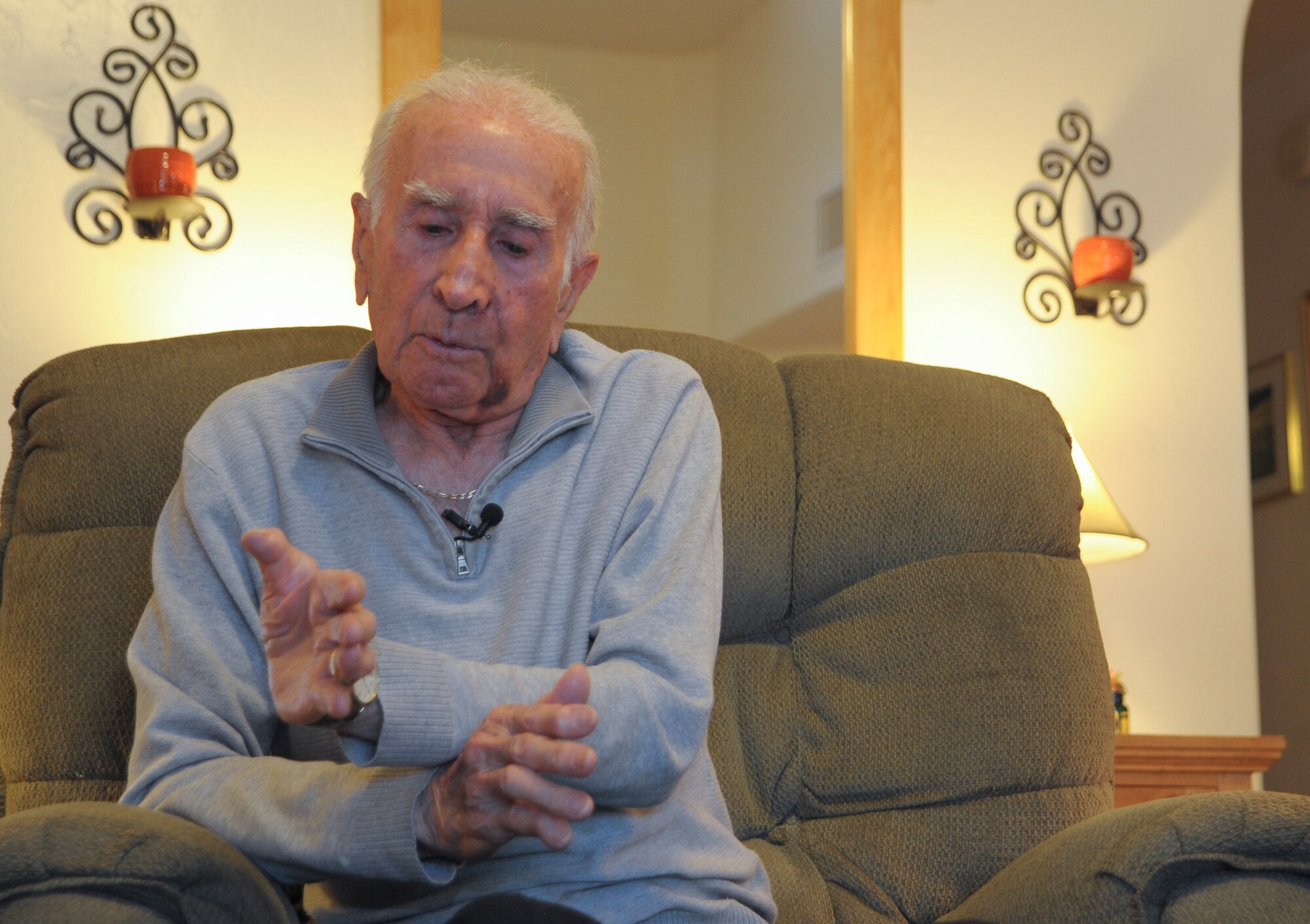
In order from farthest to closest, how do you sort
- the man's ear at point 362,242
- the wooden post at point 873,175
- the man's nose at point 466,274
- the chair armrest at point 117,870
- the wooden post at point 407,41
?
the wooden post at point 873,175
the wooden post at point 407,41
the man's ear at point 362,242
the man's nose at point 466,274
the chair armrest at point 117,870

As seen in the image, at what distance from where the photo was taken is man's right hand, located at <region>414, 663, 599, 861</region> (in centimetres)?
99

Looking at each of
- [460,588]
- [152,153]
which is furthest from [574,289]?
[152,153]

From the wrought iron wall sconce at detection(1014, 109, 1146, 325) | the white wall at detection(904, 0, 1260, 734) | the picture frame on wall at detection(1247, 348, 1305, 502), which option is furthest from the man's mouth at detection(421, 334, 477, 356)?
the picture frame on wall at detection(1247, 348, 1305, 502)

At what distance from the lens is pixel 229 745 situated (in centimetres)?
121

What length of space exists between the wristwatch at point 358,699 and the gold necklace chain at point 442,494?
1.31 ft

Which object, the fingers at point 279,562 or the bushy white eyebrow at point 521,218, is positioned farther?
the bushy white eyebrow at point 521,218

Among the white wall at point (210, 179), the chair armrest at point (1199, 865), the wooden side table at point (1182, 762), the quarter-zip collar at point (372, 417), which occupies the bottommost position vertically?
the wooden side table at point (1182, 762)

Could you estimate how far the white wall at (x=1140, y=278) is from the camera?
317 cm

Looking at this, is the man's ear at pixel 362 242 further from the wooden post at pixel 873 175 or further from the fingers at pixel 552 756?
the wooden post at pixel 873 175

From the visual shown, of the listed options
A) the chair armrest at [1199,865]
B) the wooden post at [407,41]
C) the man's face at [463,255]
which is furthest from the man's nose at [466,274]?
the wooden post at [407,41]

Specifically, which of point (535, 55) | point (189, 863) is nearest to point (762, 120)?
point (535, 55)

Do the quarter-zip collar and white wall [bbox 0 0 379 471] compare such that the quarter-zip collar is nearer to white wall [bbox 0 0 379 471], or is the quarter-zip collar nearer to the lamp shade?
white wall [bbox 0 0 379 471]

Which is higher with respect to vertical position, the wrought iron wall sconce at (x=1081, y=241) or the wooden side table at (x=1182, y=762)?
the wrought iron wall sconce at (x=1081, y=241)

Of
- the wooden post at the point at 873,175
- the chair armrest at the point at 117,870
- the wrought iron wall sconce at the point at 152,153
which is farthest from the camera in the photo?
the wooden post at the point at 873,175
